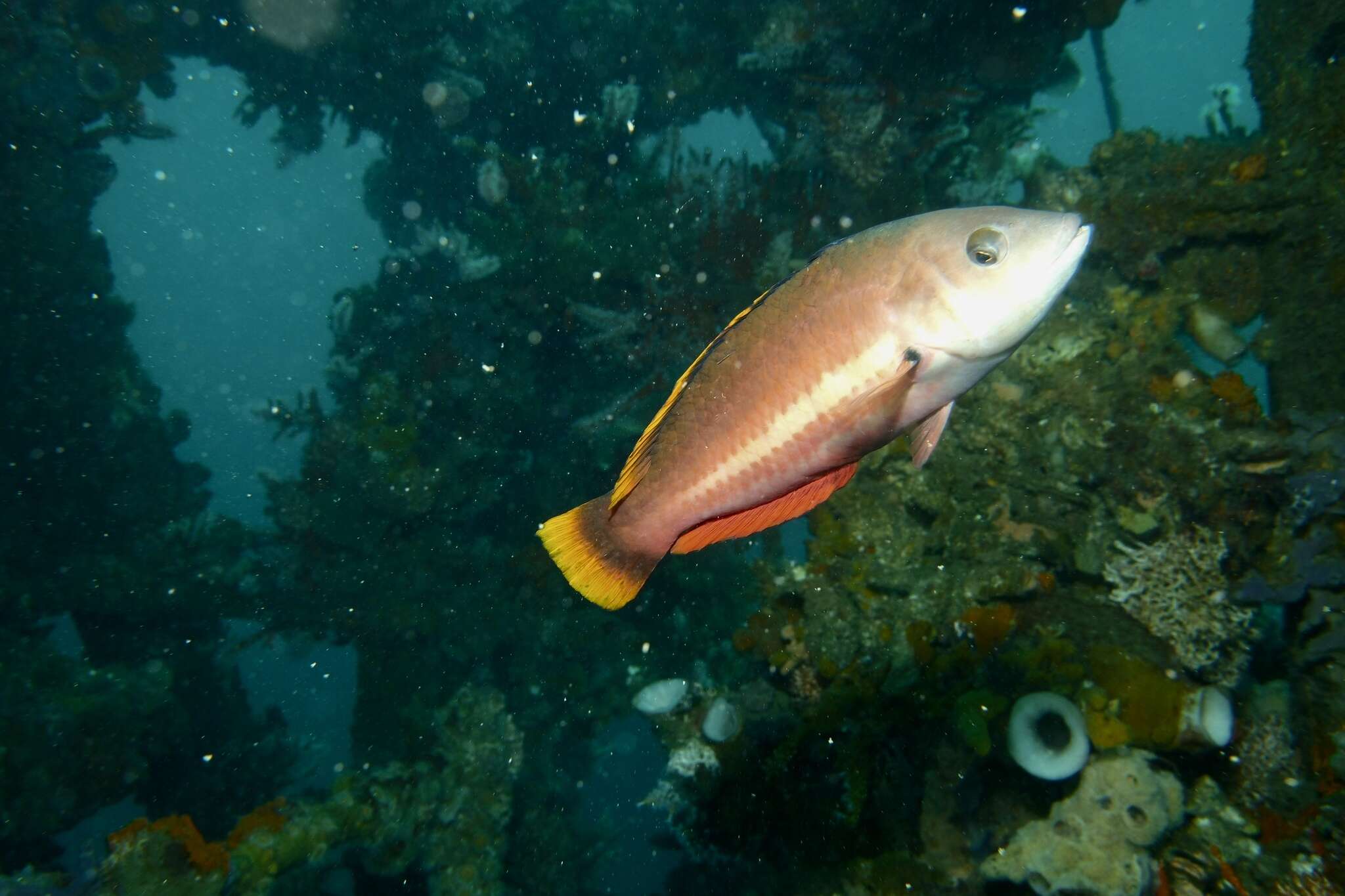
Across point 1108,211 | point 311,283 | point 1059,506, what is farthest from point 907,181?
point 311,283

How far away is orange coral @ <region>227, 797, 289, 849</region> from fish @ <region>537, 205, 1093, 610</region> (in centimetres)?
742

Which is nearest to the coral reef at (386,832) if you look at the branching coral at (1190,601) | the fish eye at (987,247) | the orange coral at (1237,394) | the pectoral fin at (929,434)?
the pectoral fin at (929,434)

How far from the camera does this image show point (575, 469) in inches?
353

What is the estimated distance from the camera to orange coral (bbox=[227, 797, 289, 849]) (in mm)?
6688

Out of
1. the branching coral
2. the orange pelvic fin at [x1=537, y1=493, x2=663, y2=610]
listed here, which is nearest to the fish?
the orange pelvic fin at [x1=537, y1=493, x2=663, y2=610]

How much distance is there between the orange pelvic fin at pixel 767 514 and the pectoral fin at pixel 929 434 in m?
0.23

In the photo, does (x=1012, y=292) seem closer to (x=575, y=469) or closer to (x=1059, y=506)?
(x=1059, y=506)

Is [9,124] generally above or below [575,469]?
above

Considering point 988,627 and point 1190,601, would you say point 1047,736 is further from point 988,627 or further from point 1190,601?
point 1190,601

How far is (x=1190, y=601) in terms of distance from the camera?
460 cm

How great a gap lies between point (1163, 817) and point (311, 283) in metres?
188

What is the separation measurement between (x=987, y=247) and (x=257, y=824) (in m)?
9.03

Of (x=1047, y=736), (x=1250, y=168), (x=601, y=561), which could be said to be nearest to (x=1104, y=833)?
(x=1047, y=736)

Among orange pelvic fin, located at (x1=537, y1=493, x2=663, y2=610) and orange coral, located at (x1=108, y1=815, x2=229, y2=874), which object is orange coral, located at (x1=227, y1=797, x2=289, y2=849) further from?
orange pelvic fin, located at (x1=537, y1=493, x2=663, y2=610)
